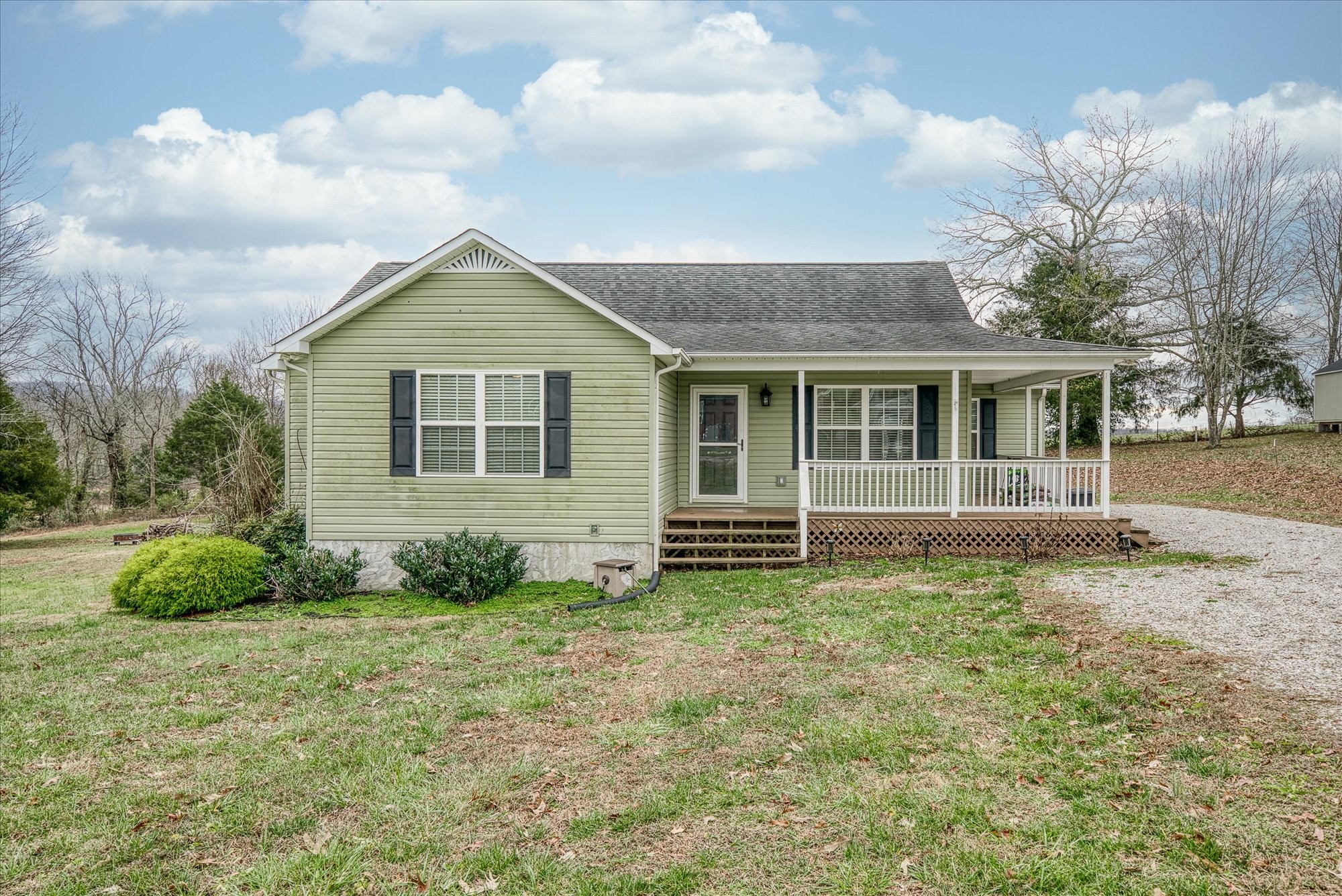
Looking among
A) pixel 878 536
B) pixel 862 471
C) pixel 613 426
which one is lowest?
pixel 878 536

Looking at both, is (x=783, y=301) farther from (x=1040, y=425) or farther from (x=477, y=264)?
(x=477, y=264)

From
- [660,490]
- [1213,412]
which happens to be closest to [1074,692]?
[660,490]

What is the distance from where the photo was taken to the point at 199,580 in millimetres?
10109

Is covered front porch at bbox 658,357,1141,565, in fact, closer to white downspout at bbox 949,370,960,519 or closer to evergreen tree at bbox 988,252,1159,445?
white downspout at bbox 949,370,960,519

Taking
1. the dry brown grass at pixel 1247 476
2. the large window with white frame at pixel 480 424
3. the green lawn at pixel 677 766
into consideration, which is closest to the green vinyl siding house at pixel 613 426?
the large window with white frame at pixel 480 424

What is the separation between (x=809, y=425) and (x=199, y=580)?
367 inches

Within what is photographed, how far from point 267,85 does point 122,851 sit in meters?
21.5

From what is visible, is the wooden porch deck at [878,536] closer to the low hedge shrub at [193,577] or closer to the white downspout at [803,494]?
the white downspout at [803,494]

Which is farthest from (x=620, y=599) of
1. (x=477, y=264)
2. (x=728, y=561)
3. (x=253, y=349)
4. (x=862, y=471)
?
(x=253, y=349)

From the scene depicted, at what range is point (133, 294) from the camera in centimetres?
3155

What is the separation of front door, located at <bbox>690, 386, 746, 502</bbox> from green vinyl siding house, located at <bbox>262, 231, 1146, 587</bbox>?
31 mm

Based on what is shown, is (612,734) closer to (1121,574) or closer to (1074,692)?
(1074,692)

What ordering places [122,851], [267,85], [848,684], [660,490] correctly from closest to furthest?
[122,851] → [848,684] → [660,490] → [267,85]

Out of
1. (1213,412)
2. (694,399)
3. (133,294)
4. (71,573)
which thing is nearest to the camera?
(694,399)
